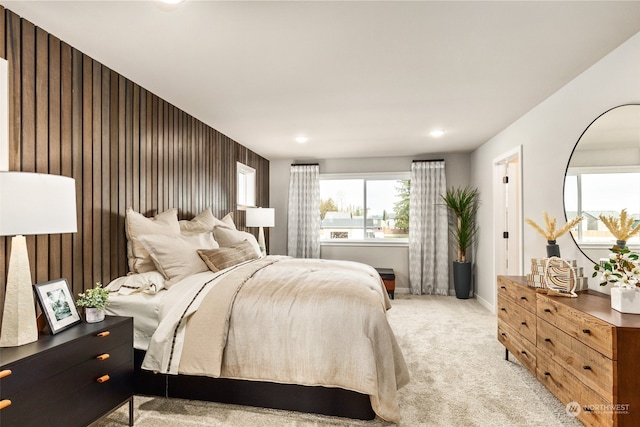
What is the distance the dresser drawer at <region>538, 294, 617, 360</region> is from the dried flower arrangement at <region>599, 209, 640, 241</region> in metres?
0.58

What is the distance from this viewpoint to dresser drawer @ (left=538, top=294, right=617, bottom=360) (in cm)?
168

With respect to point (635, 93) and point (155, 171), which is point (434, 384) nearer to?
point (635, 93)

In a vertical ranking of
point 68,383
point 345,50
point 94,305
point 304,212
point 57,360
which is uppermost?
point 345,50

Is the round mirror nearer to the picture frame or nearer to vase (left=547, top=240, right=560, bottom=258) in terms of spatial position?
vase (left=547, top=240, right=560, bottom=258)

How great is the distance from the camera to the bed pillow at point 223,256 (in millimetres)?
2967

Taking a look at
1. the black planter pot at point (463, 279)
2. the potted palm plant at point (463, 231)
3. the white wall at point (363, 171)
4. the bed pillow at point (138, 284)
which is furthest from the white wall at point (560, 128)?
the bed pillow at point (138, 284)

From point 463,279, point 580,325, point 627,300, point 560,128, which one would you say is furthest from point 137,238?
point 463,279

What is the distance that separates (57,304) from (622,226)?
11.1ft

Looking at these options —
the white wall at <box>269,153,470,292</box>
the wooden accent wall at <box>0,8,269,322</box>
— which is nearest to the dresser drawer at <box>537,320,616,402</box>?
the wooden accent wall at <box>0,8,269,322</box>

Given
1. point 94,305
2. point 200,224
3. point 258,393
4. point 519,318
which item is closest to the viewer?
point 94,305

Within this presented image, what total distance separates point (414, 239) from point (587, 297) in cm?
379

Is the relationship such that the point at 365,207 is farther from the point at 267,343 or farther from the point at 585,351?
the point at 585,351

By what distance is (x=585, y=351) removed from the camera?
6.16ft

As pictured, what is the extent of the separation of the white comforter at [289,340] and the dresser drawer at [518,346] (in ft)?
3.54
